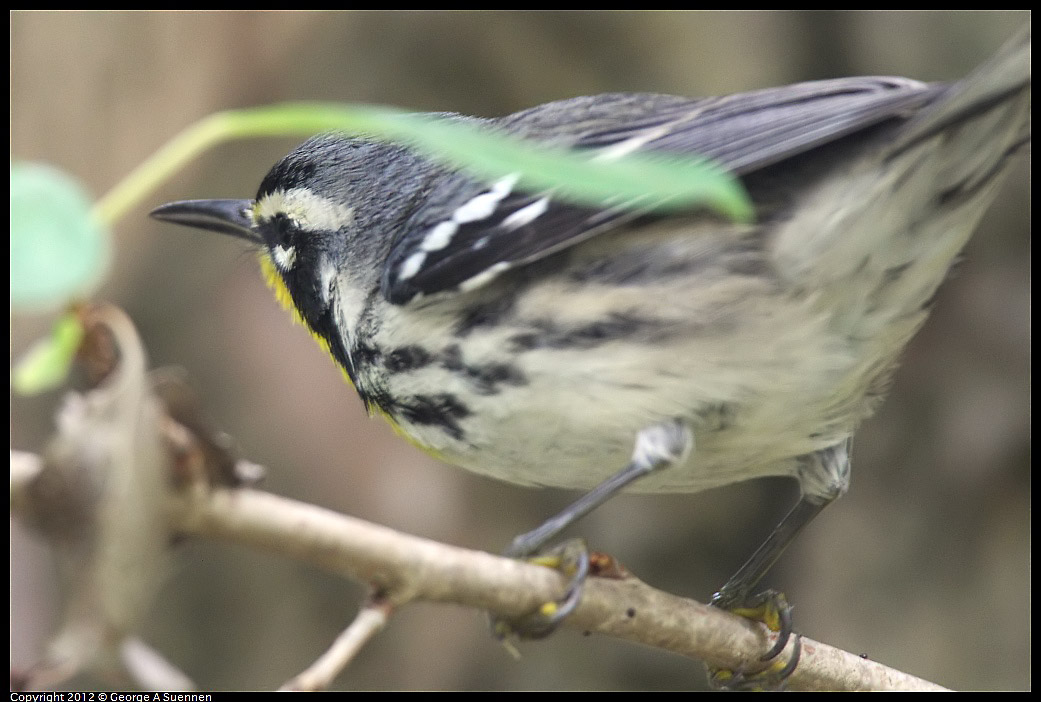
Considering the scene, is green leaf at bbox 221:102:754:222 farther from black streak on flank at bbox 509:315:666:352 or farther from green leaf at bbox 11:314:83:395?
black streak on flank at bbox 509:315:666:352

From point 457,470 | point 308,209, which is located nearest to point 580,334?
point 308,209

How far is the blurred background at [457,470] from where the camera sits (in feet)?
14.3

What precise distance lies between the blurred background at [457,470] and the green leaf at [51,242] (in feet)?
12.4

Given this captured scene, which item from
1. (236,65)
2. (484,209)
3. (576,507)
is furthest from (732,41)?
(576,507)

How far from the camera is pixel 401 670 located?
16.0 feet

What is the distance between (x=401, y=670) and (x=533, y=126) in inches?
126

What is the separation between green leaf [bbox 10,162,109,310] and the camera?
0.71 m

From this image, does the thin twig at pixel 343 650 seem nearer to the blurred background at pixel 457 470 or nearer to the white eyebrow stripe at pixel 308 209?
the white eyebrow stripe at pixel 308 209

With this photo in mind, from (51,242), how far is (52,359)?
0.18m

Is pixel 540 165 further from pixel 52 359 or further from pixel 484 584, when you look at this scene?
pixel 484 584

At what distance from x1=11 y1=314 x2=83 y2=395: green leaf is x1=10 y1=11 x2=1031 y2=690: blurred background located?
3.61 metres

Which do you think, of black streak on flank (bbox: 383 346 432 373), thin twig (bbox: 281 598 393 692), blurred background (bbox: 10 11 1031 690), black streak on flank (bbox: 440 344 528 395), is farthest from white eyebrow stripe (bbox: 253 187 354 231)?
blurred background (bbox: 10 11 1031 690)

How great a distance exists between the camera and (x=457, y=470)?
4.79 metres

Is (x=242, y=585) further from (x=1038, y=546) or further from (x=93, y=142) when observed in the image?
(x=1038, y=546)
